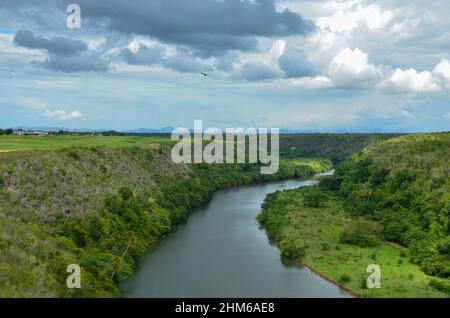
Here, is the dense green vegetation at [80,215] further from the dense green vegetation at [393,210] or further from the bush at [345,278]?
the bush at [345,278]

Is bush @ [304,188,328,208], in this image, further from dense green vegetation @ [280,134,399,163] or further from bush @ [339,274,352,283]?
dense green vegetation @ [280,134,399,163]

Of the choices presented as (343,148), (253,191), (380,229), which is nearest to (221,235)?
(380,229)

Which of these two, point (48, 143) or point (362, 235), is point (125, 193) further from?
point (362, 235)
